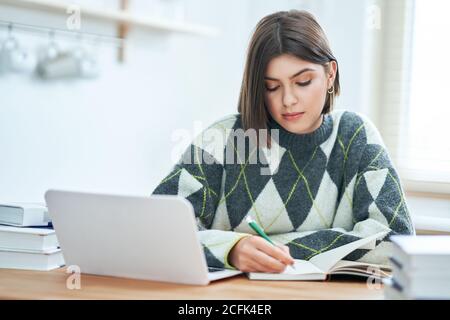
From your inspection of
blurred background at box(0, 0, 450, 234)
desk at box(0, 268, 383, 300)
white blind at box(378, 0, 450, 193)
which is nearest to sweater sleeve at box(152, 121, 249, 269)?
desk at box(0, 268, 383, 300)

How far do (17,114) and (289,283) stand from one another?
131cm

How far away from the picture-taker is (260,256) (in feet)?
4.44

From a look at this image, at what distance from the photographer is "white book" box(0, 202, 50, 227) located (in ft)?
4.90

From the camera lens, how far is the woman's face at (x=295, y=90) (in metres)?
1.55

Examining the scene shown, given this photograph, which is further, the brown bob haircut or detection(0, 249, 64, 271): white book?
the brown bob haircut

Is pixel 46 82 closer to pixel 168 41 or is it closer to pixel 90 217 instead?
pixel 168 41

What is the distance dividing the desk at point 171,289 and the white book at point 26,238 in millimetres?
80

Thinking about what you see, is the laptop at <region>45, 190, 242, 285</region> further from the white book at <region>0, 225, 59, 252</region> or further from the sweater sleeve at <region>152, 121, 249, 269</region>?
the sweater sleeve at <region>152, 121, 249, 269</region>

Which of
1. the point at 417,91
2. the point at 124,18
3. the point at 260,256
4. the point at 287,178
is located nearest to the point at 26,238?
the point at 260,256

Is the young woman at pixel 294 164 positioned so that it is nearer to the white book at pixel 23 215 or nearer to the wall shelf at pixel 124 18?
the white book at pixel 23 215

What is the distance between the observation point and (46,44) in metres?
2.41

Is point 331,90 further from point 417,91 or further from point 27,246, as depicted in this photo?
point 417,91

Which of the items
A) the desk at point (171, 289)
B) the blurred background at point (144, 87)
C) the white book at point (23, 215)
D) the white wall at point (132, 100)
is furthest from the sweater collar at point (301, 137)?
the white wall at point (132, 100)

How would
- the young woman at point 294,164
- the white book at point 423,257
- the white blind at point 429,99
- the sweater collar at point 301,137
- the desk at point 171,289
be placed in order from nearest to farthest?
the white book at point 423,257, the desk at point 171,289, the young woman at point 294,164, the sweater collar at point 301,137, the white blind at point 429,99
